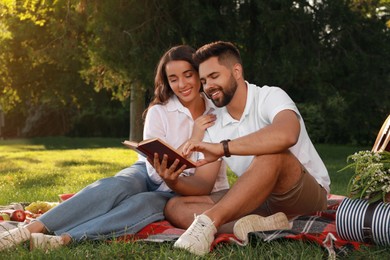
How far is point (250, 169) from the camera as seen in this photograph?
4.04m

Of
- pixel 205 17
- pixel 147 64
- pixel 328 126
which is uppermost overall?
pixel 205 17

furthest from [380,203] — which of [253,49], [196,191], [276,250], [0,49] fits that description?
[0,49]

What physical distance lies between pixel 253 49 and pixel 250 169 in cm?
1113

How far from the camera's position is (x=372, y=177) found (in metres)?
3.88

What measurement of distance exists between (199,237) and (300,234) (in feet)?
2.08

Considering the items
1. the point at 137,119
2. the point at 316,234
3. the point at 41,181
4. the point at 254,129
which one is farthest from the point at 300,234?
the point at 137,119

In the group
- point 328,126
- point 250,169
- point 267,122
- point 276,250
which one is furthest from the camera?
point 328,126

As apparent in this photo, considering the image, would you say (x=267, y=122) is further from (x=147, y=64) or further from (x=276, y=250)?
(x=147, y=64)

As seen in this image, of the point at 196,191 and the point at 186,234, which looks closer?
the point at 186,234

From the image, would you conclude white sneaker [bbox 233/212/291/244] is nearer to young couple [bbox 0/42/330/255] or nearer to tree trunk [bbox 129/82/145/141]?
young couple [bbox 0/42/330/255]

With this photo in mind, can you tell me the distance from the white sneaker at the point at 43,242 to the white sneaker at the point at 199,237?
75 centimetres

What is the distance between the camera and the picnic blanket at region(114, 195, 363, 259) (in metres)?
3.78

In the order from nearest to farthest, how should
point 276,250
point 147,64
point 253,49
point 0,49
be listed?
point 276,250 < point 147,64 < point 253,49 < point 0,49

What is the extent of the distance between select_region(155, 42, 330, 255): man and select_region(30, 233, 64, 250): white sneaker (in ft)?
2.63
